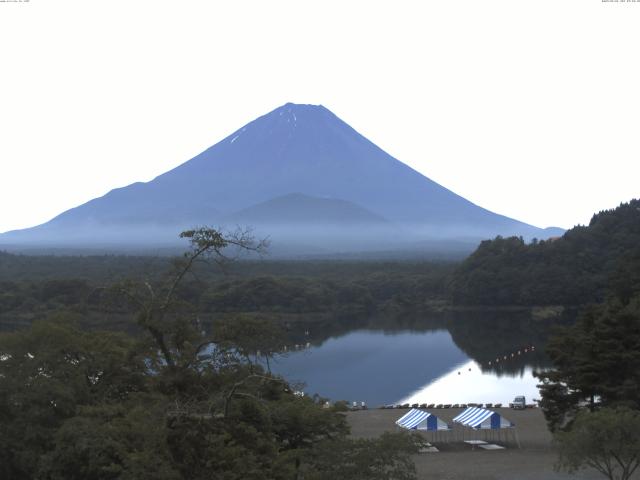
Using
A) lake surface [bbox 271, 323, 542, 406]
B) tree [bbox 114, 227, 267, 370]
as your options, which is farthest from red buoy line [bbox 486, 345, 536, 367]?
tree [bbox 114, 227, 267, 370]

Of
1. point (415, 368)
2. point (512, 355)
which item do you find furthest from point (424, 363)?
point (512, 355)

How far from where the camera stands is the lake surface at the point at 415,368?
2100cm

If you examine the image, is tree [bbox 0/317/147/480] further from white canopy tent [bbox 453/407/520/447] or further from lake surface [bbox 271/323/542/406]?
lake surface [bbox 271/323/542/406]

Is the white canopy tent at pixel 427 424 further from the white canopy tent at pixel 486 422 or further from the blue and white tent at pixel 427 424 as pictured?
the white canopy tent at pixel 486 422

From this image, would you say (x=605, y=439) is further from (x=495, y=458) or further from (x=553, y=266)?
(x=553, y=266)

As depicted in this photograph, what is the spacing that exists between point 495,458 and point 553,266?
32.1m

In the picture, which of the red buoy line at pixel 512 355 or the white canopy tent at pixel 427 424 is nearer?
the white canopy tent at pixel 427 424

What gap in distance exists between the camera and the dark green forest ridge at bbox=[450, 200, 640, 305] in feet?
135

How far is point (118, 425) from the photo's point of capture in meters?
6.59

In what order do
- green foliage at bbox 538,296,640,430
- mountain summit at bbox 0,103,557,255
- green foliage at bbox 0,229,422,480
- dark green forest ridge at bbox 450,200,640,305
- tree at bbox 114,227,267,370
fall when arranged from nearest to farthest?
green foliage at bbox 0,229,422,480 → tree at bbox 114,227,267,370 → green foliage at bbox 538,296,640,430 → dark green forest ridge at bbox 450,200,640,305 → mountain summit at bbox 0,103,557,255

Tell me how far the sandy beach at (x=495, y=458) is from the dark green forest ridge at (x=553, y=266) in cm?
2657

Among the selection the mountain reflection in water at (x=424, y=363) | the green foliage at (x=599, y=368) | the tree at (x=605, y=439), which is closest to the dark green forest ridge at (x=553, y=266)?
the mountain reflection in water at (x=424, y=363)

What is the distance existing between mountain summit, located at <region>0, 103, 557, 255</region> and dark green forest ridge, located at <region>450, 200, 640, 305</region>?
88100 millimetres

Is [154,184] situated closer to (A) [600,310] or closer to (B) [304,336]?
(B) [304,336]
